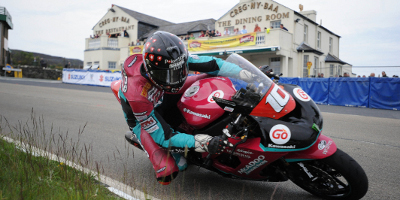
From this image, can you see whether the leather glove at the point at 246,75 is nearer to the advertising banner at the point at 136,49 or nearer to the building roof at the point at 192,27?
the advertising banner at the point at 136,49

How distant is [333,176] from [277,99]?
2.93ft

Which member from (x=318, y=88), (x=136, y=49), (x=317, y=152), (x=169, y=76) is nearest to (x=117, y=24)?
(x=136, y=49)

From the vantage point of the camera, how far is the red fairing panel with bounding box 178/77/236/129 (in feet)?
9.07

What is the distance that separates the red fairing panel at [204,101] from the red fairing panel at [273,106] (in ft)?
1.08

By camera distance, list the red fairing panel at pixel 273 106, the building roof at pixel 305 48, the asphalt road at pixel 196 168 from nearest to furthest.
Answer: the red fairing panel at pixel 273 106 → the asphalt road at pixel 196 168 → the building roof at pixel 305 48

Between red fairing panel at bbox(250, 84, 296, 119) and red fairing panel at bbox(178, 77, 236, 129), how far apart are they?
0.33m

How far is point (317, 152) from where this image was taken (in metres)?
Answer: 2.47

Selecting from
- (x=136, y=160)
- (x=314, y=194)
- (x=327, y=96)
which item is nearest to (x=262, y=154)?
(x=314, y=194)

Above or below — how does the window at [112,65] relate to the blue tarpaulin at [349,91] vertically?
above

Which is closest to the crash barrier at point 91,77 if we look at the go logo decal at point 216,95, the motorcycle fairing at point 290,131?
the go logo decal at point 216,95

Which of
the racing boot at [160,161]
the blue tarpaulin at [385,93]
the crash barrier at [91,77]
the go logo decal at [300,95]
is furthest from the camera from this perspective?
the crash barrier at [91,77]

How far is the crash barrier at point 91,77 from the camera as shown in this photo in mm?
24530

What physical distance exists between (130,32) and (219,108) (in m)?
38.2

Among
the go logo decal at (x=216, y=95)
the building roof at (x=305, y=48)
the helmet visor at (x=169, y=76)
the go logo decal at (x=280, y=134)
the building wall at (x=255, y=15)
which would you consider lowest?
the go logo decal at (x=280, y=134)
